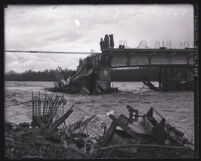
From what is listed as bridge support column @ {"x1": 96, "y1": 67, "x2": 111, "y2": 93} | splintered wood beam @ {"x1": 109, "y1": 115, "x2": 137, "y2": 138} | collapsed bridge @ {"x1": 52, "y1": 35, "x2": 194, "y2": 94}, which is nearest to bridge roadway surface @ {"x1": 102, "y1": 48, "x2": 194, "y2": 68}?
collapsed bridge @ {"x1": 52, "y1": 35, "x2": 194, "y2": 94}

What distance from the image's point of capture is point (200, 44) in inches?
169

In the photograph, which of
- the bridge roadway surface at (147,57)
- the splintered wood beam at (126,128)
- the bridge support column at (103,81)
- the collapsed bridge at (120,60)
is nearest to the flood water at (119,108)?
the splintered wood beam at (126,128)

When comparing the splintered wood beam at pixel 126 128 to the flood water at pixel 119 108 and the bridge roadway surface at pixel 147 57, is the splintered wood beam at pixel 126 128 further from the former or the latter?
the bridge roadway surface at pixel 147 57

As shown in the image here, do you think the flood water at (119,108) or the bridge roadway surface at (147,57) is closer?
the flood water at (119,108)

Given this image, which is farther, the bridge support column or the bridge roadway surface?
the bridge support column

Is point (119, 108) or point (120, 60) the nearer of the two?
point (119, 108)

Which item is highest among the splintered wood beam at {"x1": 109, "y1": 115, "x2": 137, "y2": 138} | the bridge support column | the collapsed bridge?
the collapsed bridge

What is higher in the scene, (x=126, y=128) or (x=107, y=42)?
(x=107, y=42)

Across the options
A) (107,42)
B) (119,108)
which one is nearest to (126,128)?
(119,108)

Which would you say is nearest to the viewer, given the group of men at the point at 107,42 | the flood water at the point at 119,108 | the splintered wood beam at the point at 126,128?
the splintered wood beam at the point at 126,128

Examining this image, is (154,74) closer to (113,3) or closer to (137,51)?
(137,51)

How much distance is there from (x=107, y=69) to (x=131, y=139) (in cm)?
3277

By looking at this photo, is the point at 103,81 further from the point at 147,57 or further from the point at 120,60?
the point at 147,57

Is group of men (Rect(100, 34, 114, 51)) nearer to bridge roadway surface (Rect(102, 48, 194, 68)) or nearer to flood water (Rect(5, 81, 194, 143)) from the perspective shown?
bridge roadway surface (Rect(102, 48, 194, 68))
